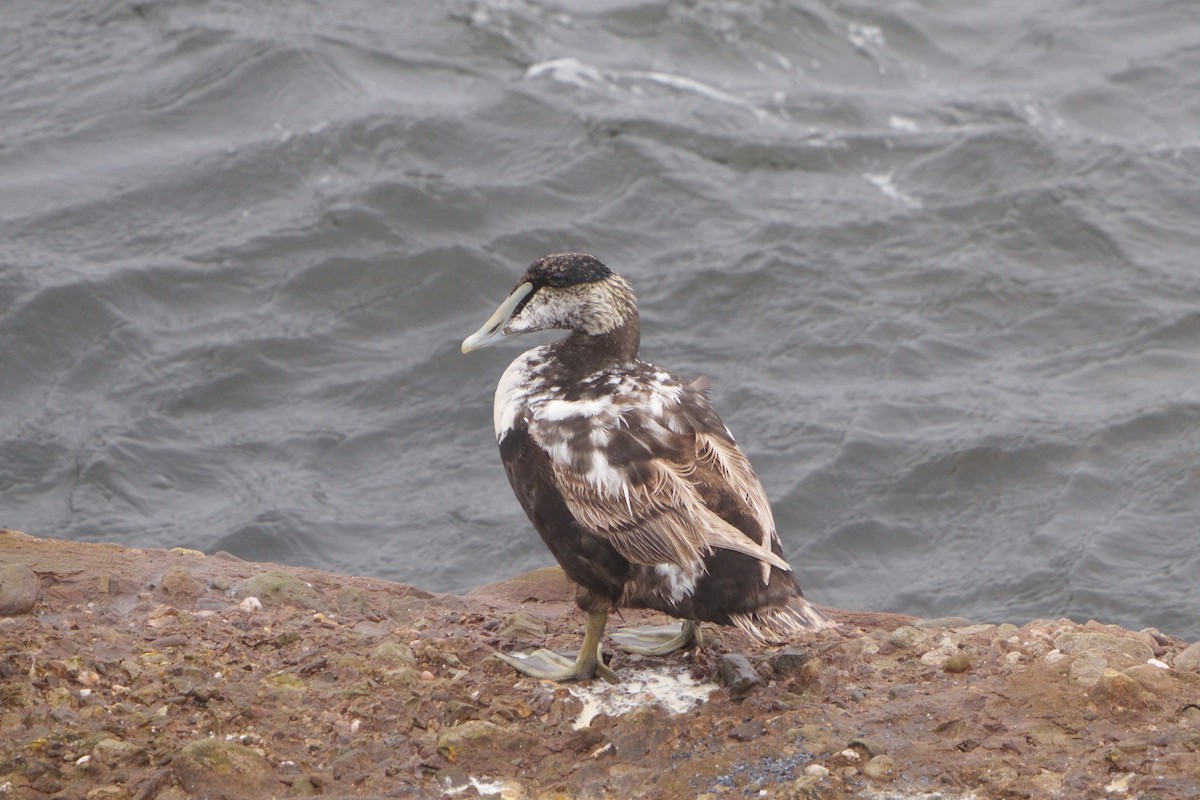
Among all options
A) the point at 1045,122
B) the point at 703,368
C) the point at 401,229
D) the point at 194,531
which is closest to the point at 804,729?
the point at 194,531

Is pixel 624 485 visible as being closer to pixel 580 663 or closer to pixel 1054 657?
pixel 580 663

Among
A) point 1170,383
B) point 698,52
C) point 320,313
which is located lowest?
point 320,313

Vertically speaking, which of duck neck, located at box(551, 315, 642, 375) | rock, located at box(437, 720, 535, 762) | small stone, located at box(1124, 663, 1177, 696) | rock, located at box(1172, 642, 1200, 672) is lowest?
rock, located at box(437, 720, 535, 762)

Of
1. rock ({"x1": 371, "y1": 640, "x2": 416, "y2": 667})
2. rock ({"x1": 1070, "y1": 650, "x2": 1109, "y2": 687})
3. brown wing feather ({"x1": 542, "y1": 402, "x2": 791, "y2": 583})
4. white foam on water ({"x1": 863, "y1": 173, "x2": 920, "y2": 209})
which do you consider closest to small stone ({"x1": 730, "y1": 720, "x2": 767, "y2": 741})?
brown wing feather ({"x1": 542, "y1": 402, "x2": 791, "y2": 583})

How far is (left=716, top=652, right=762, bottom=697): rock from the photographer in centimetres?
459

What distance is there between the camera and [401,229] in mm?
10969

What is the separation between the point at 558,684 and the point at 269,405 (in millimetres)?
5218

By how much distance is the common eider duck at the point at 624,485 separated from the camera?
4.48m

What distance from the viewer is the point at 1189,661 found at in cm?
478

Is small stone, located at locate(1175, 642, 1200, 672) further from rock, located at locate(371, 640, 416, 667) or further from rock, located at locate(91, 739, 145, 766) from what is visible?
rock, located at locate(91, 739, 145, 766)

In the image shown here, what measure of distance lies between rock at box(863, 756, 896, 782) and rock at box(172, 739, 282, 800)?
156 cm

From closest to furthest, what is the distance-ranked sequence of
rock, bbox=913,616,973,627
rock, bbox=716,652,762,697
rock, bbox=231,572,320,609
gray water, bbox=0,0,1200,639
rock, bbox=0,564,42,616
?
rock, bbox=716,652,762,697 → rock, bbox=0,564,42,616 → rock, bbox=231,572,320,609 → rock, bbox=913,616,973,627 → gray water, bbox=0,0,1200,639

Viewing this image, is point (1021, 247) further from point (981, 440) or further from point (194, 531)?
point (194, 531)

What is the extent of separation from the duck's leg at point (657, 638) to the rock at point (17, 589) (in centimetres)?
193
